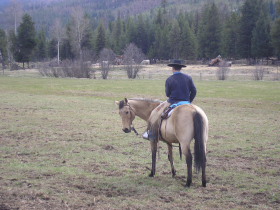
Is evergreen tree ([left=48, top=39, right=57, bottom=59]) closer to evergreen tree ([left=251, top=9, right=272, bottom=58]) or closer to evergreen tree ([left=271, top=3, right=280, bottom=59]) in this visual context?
evergreen tree ([left=251, top=9, right=272, bottom=58])

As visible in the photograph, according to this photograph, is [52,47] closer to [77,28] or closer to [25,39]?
[77,28]

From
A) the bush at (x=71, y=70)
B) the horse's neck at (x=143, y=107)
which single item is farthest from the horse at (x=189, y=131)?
the bush at (x=71, y=70)

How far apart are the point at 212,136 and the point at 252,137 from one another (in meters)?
1.38

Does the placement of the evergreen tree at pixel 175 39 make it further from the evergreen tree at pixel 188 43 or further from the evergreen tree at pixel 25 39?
the evergreen tree at pixel 25 39

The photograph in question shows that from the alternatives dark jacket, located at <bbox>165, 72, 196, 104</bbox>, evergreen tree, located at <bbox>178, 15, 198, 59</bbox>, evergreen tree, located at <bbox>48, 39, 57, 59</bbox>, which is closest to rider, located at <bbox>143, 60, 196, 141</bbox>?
dark jacket, located at <bbox>165, 72, 196, 104</bbox>

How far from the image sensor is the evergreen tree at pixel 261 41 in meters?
62.4

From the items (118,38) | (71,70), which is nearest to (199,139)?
(71,70)

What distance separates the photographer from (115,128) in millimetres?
12773

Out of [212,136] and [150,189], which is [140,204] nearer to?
[150,189]

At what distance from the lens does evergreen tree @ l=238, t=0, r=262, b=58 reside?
66375 millimetres

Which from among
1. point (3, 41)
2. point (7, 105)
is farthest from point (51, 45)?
point (7, 105)

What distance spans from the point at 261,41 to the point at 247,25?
6.54m

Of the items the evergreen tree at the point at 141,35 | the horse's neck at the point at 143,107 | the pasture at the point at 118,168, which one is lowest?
the pasture at the point at 118,168

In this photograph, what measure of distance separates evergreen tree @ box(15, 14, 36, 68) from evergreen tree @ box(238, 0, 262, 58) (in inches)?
1667
